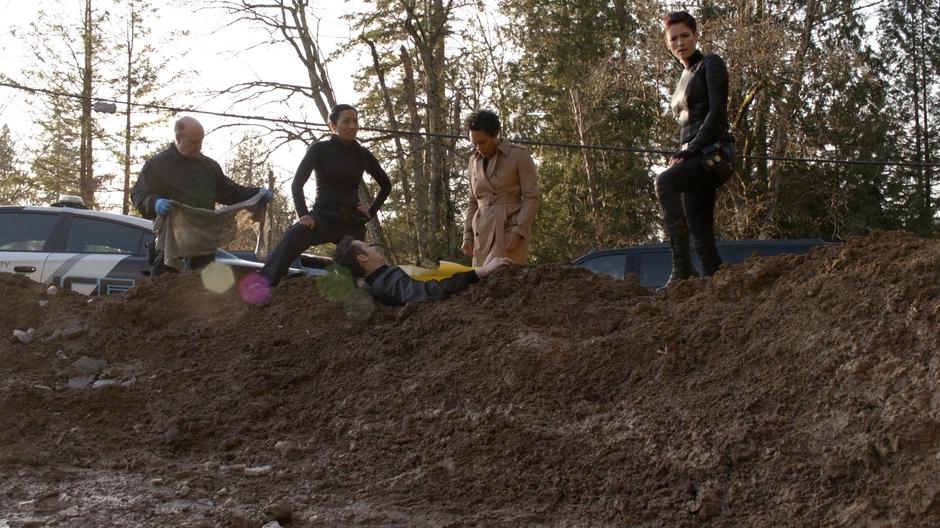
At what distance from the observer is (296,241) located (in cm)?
568

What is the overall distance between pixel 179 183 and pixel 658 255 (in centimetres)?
570

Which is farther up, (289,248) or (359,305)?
(289,248)

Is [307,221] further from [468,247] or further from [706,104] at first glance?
[706,104]

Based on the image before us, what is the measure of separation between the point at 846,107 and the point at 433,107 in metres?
8.88

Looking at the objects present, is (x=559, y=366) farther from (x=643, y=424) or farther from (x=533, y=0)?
(x=533, y=0)

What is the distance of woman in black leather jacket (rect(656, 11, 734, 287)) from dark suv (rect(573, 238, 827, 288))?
4.99 meters

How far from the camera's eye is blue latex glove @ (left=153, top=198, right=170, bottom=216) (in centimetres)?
572

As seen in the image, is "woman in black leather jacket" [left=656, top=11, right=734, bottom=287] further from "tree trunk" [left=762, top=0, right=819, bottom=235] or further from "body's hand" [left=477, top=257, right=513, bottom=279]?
"tree trunk" [left=762, top=0, right=819, bottom=235]

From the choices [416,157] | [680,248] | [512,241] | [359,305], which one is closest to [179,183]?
[359,305]

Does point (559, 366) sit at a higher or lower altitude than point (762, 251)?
lower

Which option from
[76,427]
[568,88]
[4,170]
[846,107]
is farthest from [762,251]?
[4,170]

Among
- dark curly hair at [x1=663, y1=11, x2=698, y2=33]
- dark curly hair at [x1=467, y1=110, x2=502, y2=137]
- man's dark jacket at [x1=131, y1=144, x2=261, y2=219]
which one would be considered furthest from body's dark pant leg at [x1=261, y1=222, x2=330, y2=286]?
dark curly hair at [x1=663, y1=11, x2=698, y2=33]

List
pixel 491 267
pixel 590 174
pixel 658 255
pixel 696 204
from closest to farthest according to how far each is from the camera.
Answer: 1. pixel 696 204
2. pixel 491 267
3. pixel 658 255
4. pixel 590 174

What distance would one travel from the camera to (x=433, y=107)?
20094mm
